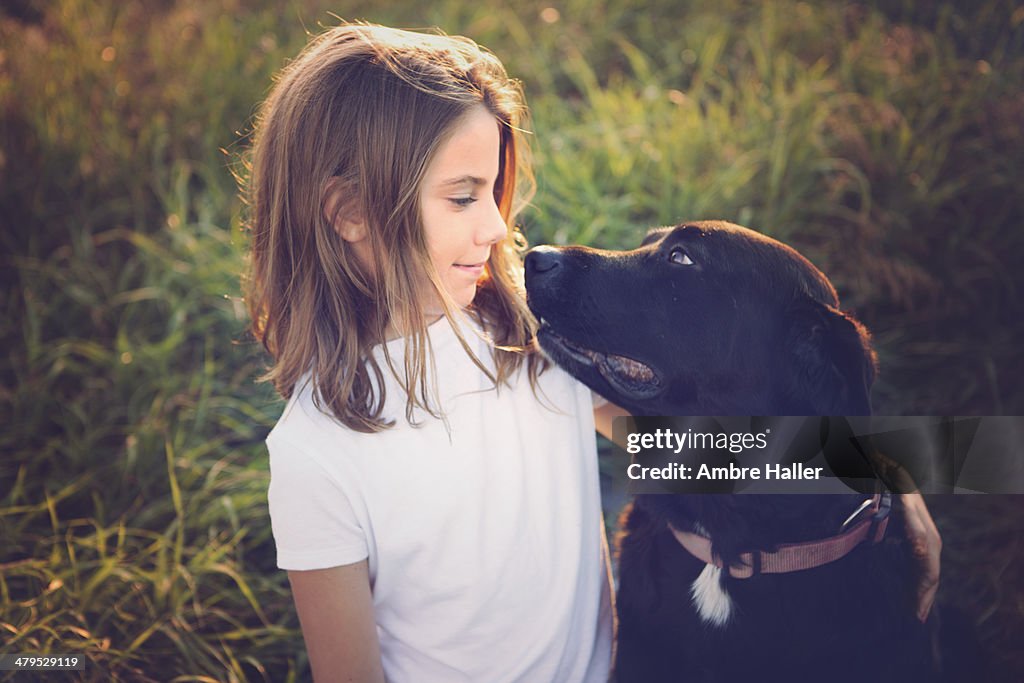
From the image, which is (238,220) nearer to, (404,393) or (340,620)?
(404,393)

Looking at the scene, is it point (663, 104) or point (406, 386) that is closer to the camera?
point (406, 386)

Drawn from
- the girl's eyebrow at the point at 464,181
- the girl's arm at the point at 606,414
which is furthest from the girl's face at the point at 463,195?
the girl's arm at the point at 606,414

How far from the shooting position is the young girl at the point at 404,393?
1.62 metres

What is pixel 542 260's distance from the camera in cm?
180

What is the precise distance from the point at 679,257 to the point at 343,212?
0.76 metres

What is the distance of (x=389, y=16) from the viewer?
14.1 feet

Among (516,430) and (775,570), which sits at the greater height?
(516,430)

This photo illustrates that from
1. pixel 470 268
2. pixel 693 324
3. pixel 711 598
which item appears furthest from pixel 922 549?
pixel 470 268

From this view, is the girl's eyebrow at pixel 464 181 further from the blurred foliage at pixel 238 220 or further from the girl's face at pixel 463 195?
the blurred foliage at pixel 238 220

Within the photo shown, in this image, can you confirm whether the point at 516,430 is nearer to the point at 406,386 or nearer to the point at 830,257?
the point at 406,386

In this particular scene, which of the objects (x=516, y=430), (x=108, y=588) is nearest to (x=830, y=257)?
(x=516, y=430)

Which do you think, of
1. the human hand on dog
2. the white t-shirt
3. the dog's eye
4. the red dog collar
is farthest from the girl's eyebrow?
the human hand on dog

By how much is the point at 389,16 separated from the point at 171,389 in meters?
2.39

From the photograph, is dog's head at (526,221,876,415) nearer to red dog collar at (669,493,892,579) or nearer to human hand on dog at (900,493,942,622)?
red dog collar at (669,493,892,579)
